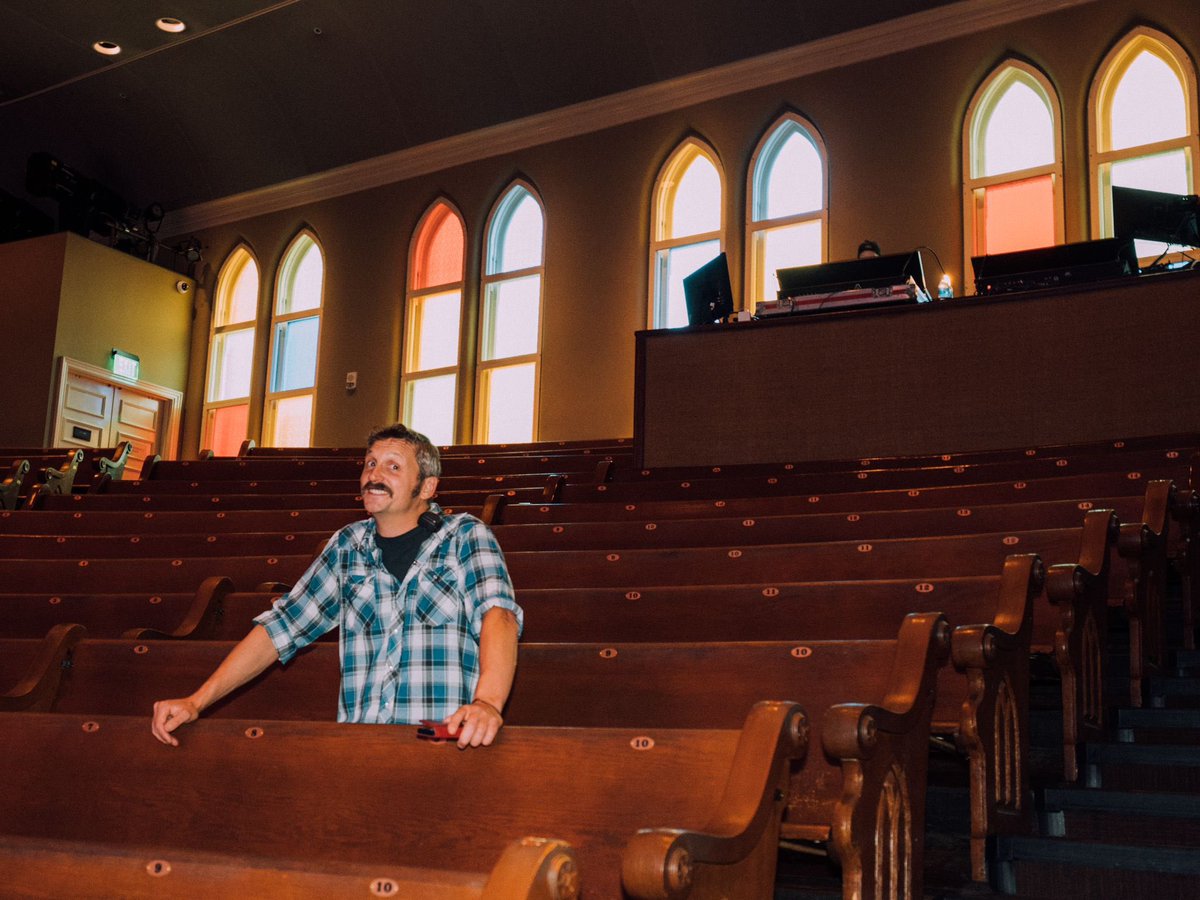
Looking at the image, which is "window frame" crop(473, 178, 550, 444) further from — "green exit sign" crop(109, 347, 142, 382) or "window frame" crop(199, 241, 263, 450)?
"green exit sign" crop(109, 347, 142, 382)

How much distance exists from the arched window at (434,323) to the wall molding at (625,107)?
55 centimetres

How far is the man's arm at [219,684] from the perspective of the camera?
2141mm

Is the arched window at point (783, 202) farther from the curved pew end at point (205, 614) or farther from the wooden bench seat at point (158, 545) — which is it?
the curved pew end at point (205, 614)

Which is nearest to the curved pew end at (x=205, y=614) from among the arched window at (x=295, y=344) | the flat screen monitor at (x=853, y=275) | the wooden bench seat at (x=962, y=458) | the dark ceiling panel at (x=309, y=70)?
the wooden bench seat at (x=962, y=458)

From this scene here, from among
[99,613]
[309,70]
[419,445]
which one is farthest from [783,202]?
[419,445]

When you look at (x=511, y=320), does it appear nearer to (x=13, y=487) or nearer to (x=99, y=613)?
(x=13, y=487)

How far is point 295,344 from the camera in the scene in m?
11.4

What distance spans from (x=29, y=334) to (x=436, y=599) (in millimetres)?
9776

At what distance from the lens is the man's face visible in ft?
8.05

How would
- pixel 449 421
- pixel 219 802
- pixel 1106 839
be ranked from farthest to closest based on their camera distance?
pixel 449 421 < pixel 1106 839 < pixel 219 802

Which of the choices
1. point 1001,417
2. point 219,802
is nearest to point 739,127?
point 1001,417

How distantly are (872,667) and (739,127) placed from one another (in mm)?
7722

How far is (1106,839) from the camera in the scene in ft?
8.33

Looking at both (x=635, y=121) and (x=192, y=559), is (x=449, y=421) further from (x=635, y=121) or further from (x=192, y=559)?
(x=192, y=559)
